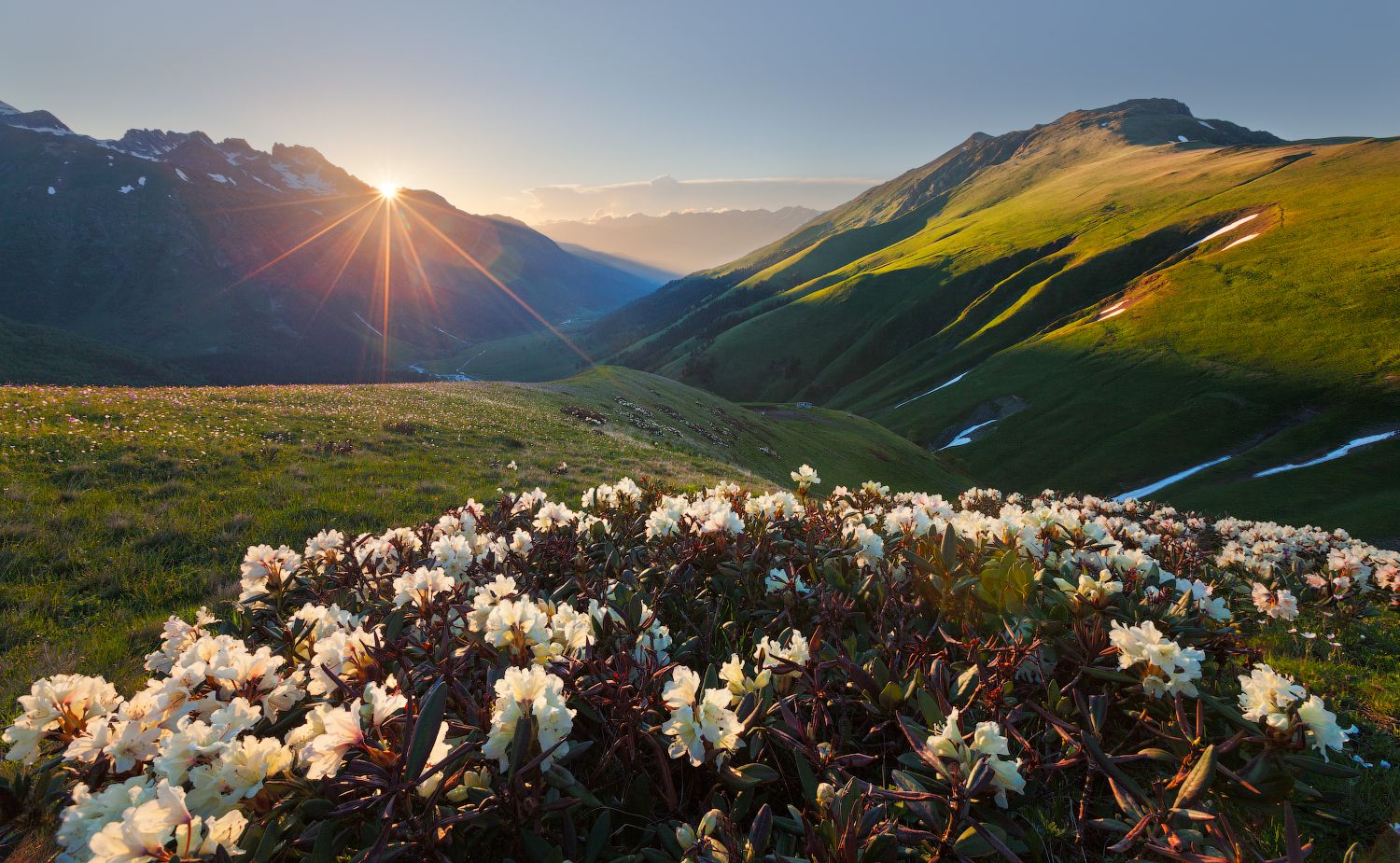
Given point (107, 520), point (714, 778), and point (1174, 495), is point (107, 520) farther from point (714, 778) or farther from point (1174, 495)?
point (1174, 495)

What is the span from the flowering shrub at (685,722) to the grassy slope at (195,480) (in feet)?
14.1

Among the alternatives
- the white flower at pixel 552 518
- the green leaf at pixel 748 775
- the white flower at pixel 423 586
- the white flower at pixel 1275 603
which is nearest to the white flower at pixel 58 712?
the white flower at pixel 423 586

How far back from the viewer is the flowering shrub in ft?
Answer: 7.64

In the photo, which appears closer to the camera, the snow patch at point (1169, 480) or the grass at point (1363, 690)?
the grass at point (1363, 690)

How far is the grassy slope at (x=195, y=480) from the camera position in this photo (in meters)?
7.11

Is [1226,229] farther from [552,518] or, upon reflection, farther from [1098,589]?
[552,518]

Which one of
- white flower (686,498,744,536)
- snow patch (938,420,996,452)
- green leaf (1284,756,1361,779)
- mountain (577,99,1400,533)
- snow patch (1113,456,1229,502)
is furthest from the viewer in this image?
snow patch (938,420,996,452)

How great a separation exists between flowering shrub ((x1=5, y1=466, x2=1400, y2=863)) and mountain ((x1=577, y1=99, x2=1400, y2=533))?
2465 inches

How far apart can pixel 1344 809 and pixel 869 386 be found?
11972cm

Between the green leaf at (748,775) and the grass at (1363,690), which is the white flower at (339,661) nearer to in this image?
the green leaf at (748,775)

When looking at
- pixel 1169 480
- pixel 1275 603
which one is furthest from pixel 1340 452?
pixel 1275 603

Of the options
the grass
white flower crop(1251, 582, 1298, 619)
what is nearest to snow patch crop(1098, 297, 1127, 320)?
the grass

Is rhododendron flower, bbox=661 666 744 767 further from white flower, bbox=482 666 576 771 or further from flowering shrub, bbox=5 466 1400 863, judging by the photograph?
white flower, bbox=482 666 576 771

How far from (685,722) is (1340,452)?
273 ft
